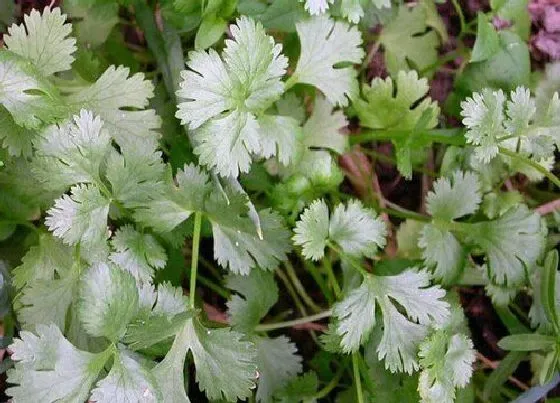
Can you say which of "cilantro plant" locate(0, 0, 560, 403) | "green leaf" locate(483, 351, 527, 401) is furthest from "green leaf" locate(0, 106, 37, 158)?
"green leaf" locate(483, 351, 527, 401)

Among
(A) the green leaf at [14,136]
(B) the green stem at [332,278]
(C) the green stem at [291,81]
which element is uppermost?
(A) the green leaf at [14,136]

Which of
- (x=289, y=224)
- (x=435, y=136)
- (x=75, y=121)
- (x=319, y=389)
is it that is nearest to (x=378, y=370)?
(x=319, y=389)

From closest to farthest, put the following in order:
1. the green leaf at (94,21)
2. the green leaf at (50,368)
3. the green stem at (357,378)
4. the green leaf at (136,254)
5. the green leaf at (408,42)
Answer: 1. the green leaf at (50,368)
2. the green leaf at (136,254)
3. the green stem at (357,378)
4. the green leaf at (94,21)
5. the green leaf at (408,42)

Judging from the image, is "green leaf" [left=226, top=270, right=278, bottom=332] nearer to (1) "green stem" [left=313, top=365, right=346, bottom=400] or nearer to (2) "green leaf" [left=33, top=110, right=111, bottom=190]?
(1) "green stem" [left=313, top=365, right=346, bottom=400]

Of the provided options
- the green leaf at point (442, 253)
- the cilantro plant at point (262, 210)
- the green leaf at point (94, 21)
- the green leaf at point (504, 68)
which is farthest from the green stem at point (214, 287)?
the green leaf at point (504, 68)

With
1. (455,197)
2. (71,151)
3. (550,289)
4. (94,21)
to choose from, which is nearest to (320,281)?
(455,197)

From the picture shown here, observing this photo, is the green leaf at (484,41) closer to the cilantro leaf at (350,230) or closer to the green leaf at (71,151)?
the cilantro leaf at (350,230)
